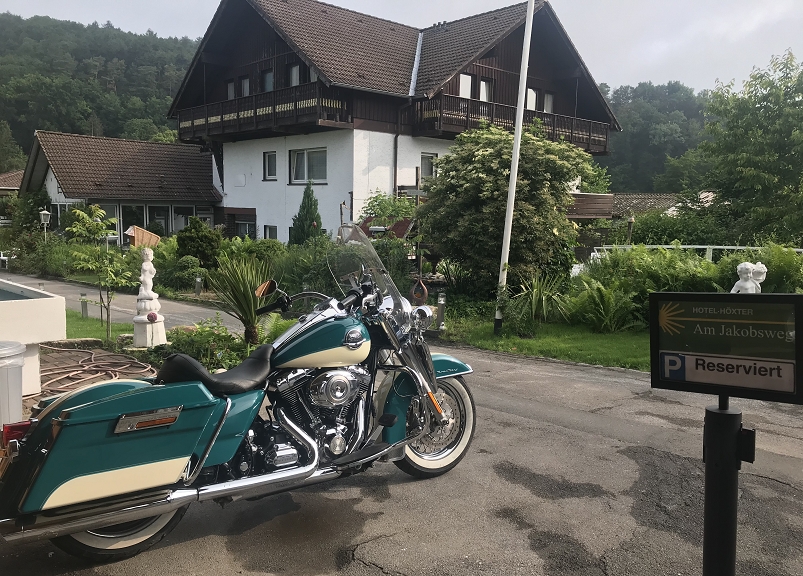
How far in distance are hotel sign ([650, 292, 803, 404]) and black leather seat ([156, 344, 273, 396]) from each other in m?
2.21

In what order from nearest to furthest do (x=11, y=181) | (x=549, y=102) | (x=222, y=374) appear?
(x=222, y=374), (x=549, y=102), (x=11, y=181)

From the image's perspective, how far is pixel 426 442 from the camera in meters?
5.15

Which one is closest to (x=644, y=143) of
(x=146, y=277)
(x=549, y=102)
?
(x=549, y=102)

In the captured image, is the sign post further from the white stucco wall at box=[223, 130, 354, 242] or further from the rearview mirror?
the white stucco wall at box=[223, 130, 354, 242]

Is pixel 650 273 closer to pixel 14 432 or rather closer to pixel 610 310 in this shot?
pixel 610 310

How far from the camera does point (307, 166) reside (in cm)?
2598

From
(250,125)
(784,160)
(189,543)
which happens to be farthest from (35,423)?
(784,160)

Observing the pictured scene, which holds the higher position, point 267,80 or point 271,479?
point 267,80

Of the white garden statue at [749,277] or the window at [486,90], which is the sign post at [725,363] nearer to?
the white garden statue at [749,277]

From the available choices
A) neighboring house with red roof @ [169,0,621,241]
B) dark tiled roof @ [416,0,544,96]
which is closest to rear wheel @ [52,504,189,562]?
neighboring house with red roof @ [169,0,621,241]

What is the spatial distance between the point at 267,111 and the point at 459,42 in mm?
7821

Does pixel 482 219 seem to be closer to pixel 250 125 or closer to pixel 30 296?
pixel 30 296

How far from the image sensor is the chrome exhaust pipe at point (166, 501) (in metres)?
3.28

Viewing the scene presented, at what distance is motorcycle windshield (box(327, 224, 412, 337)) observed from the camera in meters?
4.59
